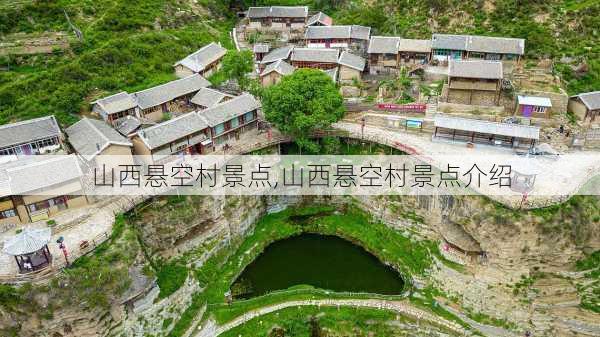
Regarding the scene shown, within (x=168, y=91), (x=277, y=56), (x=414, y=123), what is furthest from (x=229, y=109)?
(x=414, y=123)

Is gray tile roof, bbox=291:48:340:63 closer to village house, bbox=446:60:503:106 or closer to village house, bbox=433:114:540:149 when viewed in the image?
village house, bbox=446:60:503:106

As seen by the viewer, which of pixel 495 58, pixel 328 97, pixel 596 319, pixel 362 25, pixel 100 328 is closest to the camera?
pixel 100 328

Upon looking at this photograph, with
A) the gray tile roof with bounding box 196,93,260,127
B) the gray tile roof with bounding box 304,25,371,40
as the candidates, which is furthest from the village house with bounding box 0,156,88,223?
the gray tile roof with bounding box 304,25,371,40

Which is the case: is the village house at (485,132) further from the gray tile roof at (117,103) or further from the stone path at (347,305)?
the gray tile roof at (117,103)

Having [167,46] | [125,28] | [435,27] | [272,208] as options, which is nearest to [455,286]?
[272,208]

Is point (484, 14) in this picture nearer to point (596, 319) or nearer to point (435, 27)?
point (435, 27)

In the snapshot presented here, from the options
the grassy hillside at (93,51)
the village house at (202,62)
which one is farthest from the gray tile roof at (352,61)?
the grassy hillside at (93,51)

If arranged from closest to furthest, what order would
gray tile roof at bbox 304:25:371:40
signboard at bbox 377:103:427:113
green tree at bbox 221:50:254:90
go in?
signboard at bbox 377:103:427:113
green tree at bbox 221:50:254:90
gray tile roof at bbox 304:25:371:40
